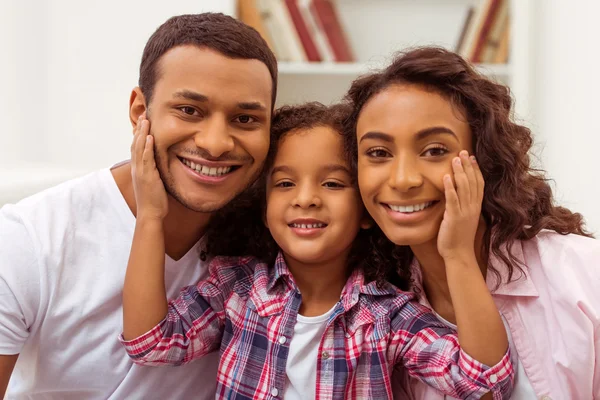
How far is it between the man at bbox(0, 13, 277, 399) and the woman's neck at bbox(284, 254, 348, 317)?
0.78ft

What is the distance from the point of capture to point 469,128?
3.96ft

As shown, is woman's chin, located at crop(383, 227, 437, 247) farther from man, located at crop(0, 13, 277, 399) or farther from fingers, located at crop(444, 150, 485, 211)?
man, located at crop(0, 13, 277, 399)

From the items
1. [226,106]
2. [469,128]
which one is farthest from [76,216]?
[469,128]

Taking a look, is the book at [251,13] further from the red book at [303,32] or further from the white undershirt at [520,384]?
the white undershirt at [520,384]

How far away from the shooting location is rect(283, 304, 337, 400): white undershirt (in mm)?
1269

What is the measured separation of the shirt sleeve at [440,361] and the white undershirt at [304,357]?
16cm

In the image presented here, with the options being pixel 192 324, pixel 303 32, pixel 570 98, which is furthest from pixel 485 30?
pixel 192 324

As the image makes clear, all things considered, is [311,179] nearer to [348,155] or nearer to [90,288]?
[348,155]

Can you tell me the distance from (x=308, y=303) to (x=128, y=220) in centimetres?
45

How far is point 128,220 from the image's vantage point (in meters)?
1.37

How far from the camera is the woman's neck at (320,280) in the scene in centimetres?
138

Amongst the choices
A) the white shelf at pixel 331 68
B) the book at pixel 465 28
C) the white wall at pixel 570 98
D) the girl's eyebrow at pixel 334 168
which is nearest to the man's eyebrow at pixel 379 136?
the girl's eyebrow at pixel 334 168

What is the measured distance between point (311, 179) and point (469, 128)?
13.5 inches

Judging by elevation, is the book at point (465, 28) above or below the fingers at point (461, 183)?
above
